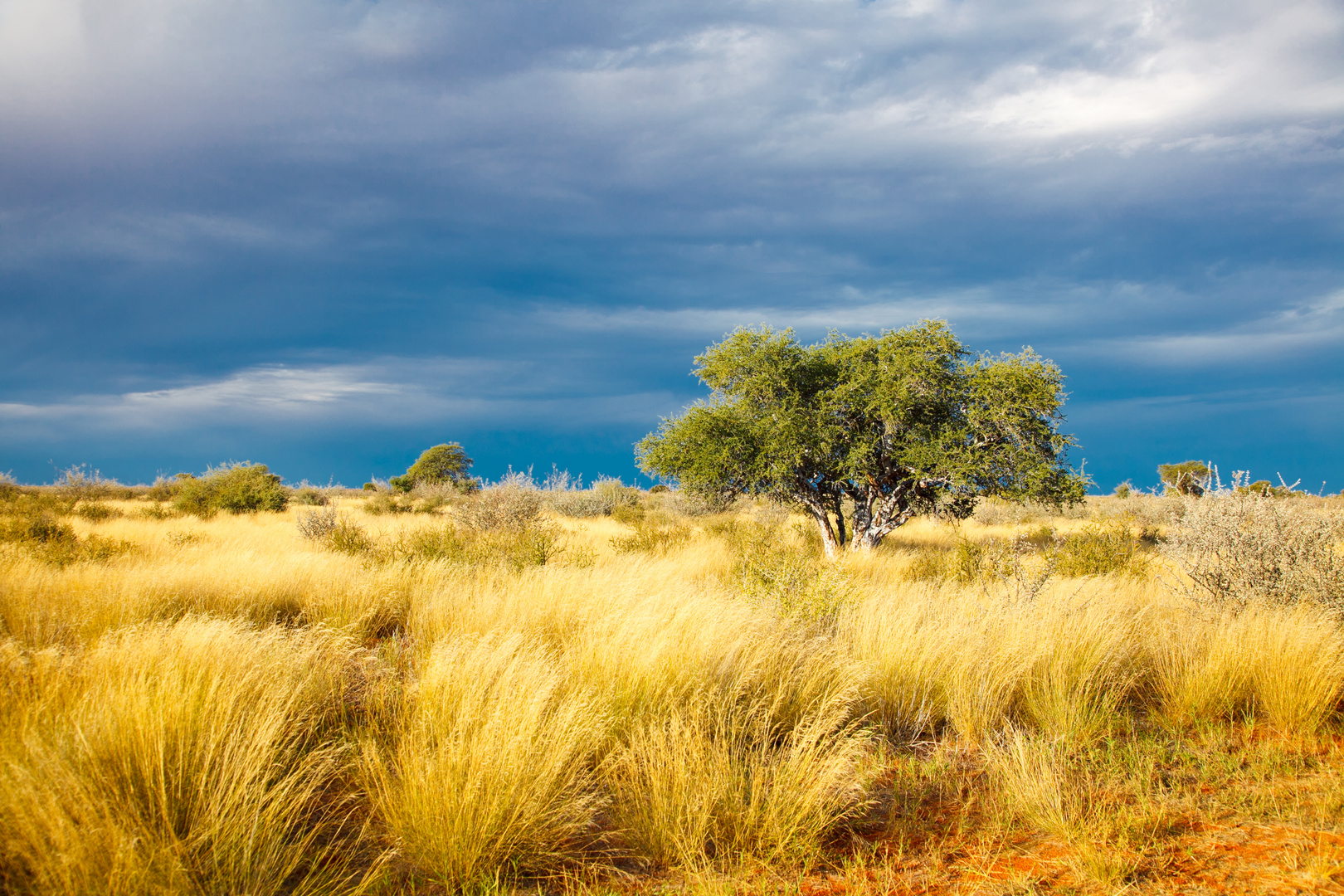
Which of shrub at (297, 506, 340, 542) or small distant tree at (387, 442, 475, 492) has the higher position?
small distant tree at (387, 442, 475, 492)

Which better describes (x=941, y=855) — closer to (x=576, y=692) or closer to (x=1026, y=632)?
(x=576, y=692)

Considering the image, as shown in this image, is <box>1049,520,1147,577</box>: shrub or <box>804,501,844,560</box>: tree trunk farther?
<box>804,501,844,560</box>: tree trunk

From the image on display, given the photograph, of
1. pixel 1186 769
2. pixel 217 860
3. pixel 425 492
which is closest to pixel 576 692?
pixel 217 860

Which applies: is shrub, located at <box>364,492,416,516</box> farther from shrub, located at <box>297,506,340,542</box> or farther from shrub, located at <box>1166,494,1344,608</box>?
shrub, located at <box>1166,494,1344,608</box>

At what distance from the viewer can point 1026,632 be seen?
685cm

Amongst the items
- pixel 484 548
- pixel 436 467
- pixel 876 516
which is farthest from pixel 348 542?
pixel 436 467

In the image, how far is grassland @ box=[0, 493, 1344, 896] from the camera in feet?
11.0

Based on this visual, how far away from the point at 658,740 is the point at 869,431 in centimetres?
1325

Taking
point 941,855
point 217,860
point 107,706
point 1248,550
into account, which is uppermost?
point 1248,550

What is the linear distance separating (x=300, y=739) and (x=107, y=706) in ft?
4.02

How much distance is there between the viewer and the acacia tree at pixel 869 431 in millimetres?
15195

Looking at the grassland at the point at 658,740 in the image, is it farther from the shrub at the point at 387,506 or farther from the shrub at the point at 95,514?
the shrub at the point at 387,506

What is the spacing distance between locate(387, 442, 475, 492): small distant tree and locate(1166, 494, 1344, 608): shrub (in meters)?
55.4

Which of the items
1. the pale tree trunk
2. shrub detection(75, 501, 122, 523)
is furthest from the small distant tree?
the pale tree trunk
